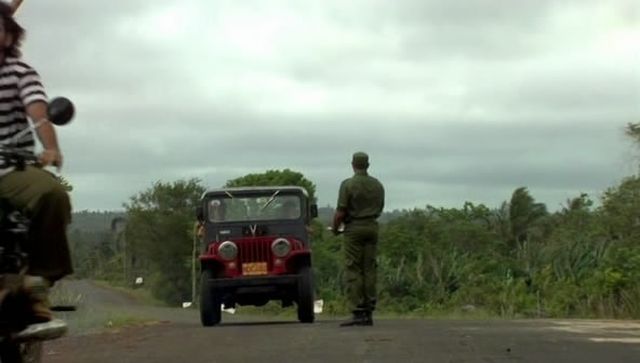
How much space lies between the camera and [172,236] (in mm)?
80250

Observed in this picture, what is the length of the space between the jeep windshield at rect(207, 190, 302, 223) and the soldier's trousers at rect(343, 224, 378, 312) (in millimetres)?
3943

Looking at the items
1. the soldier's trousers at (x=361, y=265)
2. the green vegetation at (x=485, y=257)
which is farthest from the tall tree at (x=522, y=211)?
the soldier's trousers at (x=361, y=265)

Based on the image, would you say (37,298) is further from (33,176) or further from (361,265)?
(361,265)

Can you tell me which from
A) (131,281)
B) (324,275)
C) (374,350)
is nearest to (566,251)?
(324,275)

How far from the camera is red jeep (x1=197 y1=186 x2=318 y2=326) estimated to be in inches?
636

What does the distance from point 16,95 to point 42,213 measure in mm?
672

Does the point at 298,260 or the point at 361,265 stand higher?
the point at 298,260

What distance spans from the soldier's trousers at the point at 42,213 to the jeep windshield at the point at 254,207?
11.5m

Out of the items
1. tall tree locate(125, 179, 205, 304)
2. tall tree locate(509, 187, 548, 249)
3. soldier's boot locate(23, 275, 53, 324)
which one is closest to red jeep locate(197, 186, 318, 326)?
soldier's boot locate(23, 275, 53, 324)

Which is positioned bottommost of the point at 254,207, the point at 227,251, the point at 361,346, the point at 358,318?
the point at 361,346

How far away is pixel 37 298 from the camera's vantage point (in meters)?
5.26

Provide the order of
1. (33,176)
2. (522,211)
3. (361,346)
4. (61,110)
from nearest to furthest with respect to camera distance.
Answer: (61,110) < (33,176) < (361,346) < (522,211)

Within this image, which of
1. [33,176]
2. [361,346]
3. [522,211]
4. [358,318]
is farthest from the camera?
[522,211]

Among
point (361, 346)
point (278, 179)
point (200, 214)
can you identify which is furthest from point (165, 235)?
point (361, 346)
